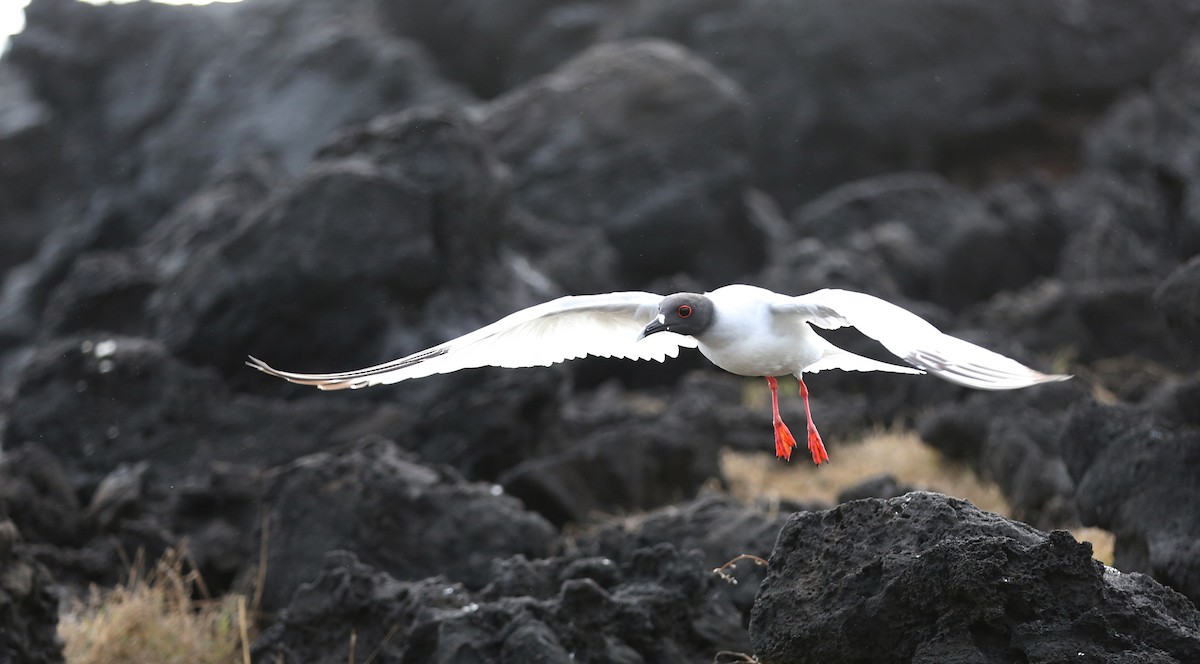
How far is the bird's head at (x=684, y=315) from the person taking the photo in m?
5.81

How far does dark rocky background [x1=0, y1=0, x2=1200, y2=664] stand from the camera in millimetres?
5344

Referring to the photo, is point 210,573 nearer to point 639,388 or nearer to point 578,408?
point 578,408

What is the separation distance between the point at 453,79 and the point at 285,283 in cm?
1503

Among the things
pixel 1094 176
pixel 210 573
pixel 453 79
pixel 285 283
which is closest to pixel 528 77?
pixel 453 79

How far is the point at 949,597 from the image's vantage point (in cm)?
394

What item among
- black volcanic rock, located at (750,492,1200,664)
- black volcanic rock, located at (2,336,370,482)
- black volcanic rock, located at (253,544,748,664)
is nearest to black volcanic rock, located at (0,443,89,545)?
black volcanic rock, located at (2,336,370,482)

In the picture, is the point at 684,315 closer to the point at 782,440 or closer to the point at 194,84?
the point at 782,440

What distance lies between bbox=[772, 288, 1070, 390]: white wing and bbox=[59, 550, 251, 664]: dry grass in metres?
3.22

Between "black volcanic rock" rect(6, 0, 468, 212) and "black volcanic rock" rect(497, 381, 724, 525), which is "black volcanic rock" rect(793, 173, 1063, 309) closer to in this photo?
"black volcanic rock" rect(497, 381, 724, 525)

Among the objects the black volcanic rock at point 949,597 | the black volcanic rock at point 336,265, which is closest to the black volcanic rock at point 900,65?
the black volcanic rock at point 336,265

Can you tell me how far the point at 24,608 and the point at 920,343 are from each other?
4.10m

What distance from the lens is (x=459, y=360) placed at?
20.8 ft

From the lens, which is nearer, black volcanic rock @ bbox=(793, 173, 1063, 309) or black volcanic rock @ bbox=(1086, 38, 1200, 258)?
black volcanic rock @ bbox=(1086, 38, 1200, 258)

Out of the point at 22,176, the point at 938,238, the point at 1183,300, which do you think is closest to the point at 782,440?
the point at 1183,300
